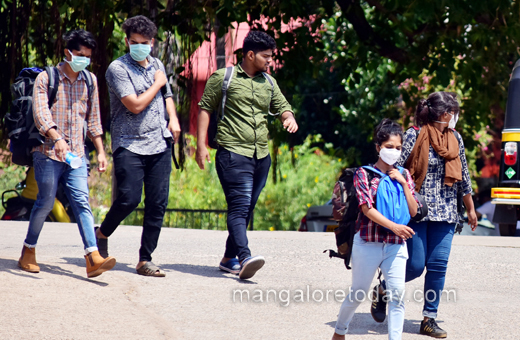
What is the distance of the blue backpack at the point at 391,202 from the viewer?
4402 mm

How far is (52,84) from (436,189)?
9.03 ft

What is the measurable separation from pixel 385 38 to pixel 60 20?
4.97m

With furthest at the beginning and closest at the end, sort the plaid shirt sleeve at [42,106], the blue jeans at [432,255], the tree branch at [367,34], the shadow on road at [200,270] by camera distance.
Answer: the tree branch at [367,34] < the shadow on road at [200,270] < the plaid shirt sleeve at [42,106] < the blue jeans at [432,255]

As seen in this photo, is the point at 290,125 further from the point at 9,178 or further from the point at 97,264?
the point at 9,178

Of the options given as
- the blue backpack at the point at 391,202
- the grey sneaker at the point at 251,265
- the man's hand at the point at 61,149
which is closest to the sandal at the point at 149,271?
the grey sneaker at the point at 251,265

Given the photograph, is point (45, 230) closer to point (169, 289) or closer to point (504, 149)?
point (169, 289)

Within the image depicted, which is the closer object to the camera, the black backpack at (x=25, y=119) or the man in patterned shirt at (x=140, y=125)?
the black backpack at (x=25, y=119)

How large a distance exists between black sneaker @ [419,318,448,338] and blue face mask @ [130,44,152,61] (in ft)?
9.04

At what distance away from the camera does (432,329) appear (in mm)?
4887

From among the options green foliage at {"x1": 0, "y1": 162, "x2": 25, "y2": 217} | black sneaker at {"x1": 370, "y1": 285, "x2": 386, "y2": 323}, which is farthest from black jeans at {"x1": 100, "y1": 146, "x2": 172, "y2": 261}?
green foliage at {"x1": 0, "y1": 162, "x2": 25, "y2": 217}

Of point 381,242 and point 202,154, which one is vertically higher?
point 202,154

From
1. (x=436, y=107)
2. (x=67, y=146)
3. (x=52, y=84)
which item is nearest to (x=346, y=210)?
(x=436, y=107)

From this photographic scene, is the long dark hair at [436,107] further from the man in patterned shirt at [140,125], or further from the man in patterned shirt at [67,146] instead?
the man in patterned shirt at [67,146]

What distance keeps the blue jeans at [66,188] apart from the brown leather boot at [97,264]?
0.19 ft
